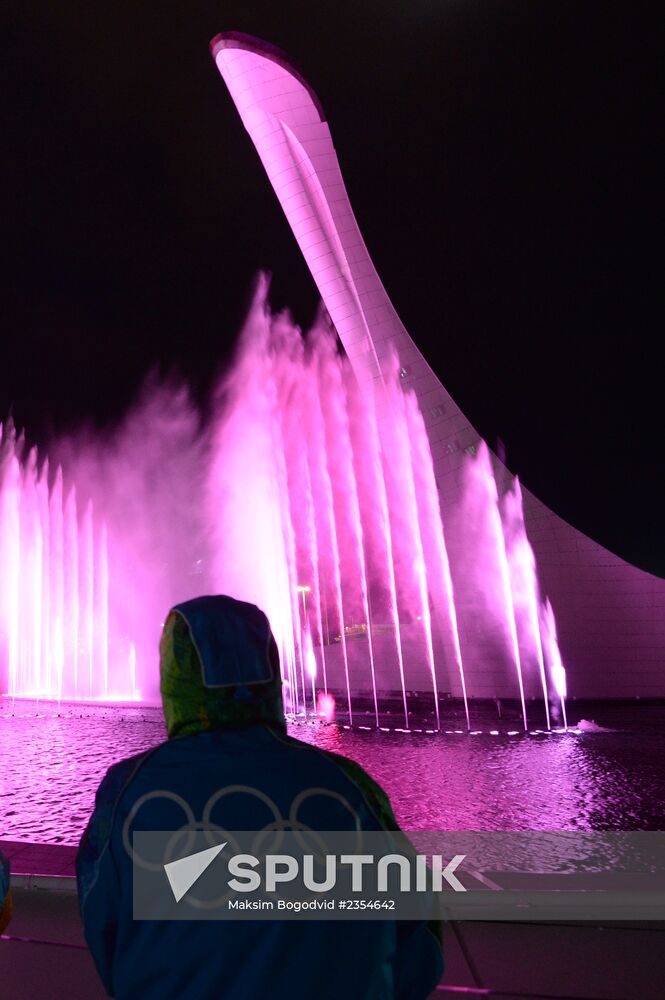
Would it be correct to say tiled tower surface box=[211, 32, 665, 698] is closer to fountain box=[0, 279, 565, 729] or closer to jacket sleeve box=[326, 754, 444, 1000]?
fountain box=[0, 279, 565, 729]

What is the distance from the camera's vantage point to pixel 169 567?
26453 millimetres

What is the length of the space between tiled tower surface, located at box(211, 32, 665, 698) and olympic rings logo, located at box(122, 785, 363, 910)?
18.2m

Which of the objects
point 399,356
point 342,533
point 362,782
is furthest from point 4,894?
point 399,356

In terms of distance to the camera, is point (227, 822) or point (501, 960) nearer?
point (227, 822)

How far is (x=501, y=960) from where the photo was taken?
2660 millimetres

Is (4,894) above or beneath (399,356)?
beneath

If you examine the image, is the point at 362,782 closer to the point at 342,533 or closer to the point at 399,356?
the point at 342,533

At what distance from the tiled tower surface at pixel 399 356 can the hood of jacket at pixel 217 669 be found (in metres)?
18.1

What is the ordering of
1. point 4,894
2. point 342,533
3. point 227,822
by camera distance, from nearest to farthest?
point 227,822, point 4,894, point 342,533

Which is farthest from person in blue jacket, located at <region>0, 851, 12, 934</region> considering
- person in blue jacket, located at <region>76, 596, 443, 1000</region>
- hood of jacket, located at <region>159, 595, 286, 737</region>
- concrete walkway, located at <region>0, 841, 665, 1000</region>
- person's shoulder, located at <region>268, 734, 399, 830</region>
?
concrete walkway, located at <region>0, 841, 665, 1000</region>

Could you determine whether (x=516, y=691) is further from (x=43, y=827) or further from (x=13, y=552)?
(x=13, y=552)

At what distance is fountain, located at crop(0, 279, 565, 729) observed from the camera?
58.1ft

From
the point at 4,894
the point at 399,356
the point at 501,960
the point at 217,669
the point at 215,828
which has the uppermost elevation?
the point at 399,356

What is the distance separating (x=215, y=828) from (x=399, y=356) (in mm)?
20760
